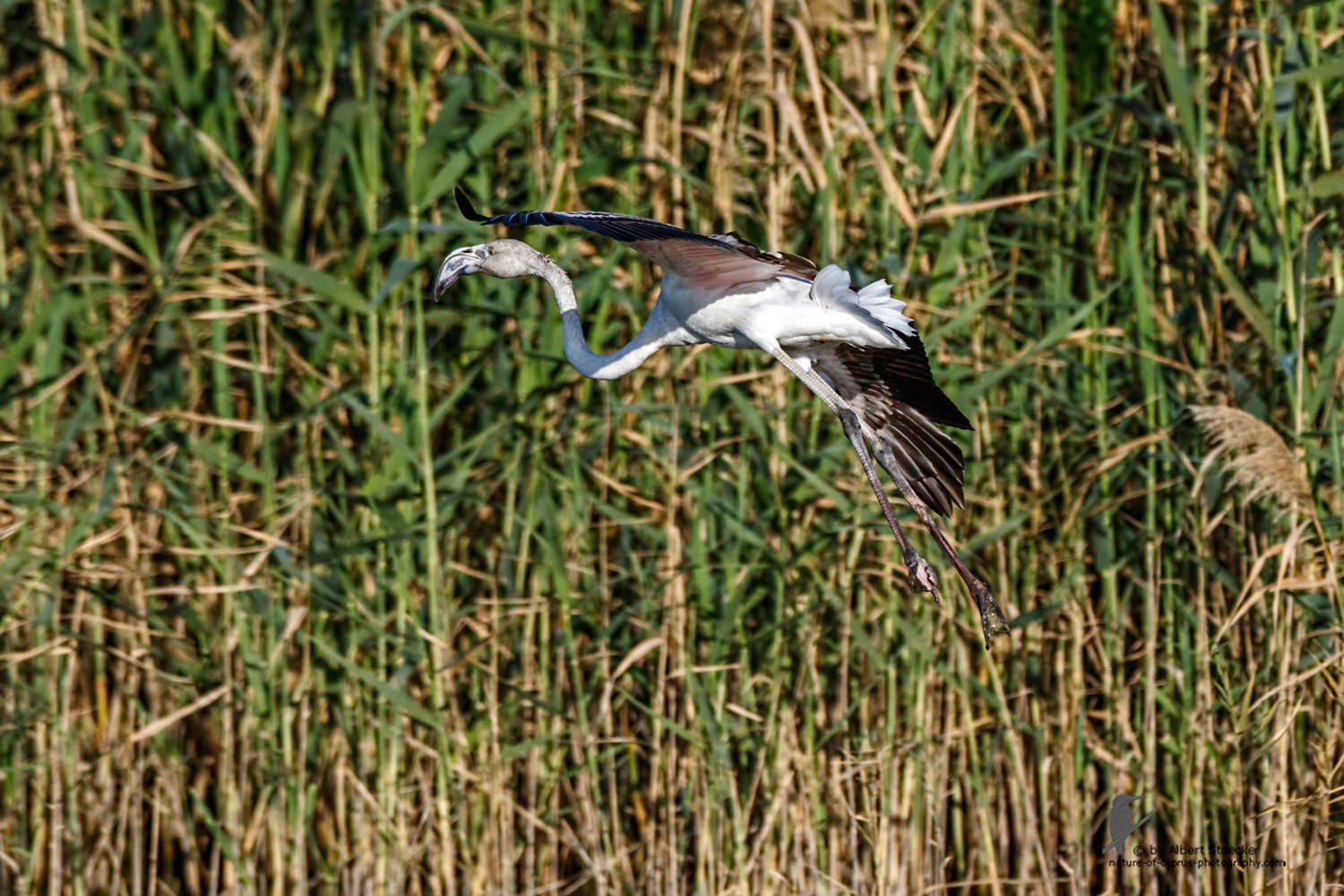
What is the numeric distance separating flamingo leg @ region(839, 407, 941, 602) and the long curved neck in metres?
0.58

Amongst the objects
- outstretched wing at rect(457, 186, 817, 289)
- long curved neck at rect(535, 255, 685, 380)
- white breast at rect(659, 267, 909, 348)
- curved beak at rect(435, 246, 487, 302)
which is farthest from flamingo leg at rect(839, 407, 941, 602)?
curved beak at rect(435, 246, 487, 302)

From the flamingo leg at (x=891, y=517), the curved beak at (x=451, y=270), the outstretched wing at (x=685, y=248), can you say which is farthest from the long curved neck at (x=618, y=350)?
the flamingo leg at (x=891, y=517)

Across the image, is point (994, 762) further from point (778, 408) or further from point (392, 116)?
point (392, 116)

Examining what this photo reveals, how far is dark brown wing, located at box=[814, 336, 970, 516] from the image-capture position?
5254 mm

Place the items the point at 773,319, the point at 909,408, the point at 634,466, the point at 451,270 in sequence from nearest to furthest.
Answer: the point at 451,270, the point at 773,319, the point at 909,408, the point at 634,466

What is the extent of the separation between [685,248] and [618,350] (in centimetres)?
41

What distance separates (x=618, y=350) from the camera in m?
4.98

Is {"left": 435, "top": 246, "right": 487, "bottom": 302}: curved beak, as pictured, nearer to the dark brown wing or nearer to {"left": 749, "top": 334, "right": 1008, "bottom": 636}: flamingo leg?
{"left": 749, "top": 334, "right": 1008, "bottom": 636}: flamingo leg

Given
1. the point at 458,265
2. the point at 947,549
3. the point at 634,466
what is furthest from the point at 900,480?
the point at 458,265

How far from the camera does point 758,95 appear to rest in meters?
5.54

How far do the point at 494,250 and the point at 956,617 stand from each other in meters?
1.92

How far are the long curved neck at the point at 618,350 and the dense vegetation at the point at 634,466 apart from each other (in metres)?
0.32

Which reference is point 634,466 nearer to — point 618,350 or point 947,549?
point 618,350

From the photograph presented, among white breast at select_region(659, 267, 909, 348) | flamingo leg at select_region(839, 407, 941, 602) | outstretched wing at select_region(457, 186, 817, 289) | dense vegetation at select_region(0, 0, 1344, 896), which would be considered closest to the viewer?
outstretched wing at select_region(457, 186, 817, 289)
